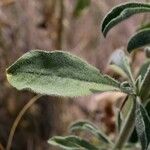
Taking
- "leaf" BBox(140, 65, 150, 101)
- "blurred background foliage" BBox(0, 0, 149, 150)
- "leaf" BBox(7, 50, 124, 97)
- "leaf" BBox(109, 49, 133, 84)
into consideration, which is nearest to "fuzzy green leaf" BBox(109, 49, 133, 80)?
"leaf" BBox(109, 49, 133, 84)

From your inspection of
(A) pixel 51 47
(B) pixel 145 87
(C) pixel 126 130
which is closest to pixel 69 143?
(C) pixel 126 130

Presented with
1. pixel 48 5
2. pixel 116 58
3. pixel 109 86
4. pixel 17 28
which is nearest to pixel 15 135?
pixel 17 28

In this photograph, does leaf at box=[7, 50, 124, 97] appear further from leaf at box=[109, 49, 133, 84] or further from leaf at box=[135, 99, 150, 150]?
leaf at box=[109, 49, 133, 84]

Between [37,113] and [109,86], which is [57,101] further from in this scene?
[109,86]

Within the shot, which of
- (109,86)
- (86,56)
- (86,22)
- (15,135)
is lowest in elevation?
(15,135)

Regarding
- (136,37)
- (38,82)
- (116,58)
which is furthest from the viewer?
(116,58)

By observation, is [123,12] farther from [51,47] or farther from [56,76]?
[51,47]

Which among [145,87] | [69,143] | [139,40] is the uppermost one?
[139,40]
